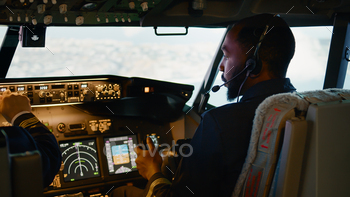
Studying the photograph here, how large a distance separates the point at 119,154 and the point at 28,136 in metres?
1.33

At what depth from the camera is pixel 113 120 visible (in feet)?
6.99

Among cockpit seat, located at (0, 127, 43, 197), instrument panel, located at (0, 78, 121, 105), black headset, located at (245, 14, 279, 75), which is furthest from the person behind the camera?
instrument panel, located at (0, 78, 121, 105)

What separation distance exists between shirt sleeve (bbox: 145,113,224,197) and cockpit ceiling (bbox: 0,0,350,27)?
0.79 metres

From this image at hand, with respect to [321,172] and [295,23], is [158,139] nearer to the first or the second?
[295,23]


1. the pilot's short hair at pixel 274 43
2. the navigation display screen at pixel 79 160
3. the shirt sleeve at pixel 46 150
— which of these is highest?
the pilot's short hair at pixel 274 43

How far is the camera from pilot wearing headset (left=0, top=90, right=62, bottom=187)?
700 mm

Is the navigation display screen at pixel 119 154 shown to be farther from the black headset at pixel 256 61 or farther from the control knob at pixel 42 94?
the black headset at pixel 256 61

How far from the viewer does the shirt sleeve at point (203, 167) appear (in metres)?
1.00

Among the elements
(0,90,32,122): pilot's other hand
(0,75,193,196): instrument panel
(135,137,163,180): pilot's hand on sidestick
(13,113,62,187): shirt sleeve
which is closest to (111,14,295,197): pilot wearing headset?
(135,137,163,180): pilot's hand on sidestick

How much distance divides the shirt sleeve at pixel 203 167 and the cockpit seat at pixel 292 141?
9cm

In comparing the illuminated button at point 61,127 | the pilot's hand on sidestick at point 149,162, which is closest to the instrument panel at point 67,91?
the illuminated button at point 61,127

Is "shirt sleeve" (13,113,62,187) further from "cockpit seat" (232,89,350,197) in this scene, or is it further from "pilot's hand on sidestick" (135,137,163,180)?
"cockpit seat" (232,89,350,197)

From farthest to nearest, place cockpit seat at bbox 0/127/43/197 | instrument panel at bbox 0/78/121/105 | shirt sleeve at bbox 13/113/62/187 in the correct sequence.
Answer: instrument panel at bbox 0/78/121/105 < shirt sleeve at bbox 13/113/62/187 < cockpit seat at bbox 0/127/43/197

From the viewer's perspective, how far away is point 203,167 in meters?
1.01
